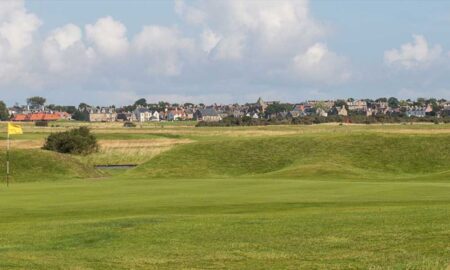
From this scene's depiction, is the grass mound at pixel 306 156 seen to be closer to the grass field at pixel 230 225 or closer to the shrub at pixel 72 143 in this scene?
the grass field at pixel 230 225

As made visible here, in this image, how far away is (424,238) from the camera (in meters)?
18.4

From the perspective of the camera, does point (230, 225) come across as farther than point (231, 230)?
Yes

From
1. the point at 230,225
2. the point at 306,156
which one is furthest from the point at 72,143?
the point at 230,225

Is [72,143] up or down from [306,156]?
up

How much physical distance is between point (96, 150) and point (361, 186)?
178 ft

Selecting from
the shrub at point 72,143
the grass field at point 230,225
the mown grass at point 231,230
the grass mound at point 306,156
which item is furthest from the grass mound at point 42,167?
the mown grass at point 231,230

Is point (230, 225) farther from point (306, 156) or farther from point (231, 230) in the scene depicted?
point (306, 156)

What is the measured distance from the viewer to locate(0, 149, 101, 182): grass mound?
203 ft

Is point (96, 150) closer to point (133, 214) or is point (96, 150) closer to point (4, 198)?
point (4, 198)

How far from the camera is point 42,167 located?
6419cm

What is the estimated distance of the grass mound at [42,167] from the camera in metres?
61.8

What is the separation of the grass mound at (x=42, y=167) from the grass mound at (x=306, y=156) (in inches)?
184

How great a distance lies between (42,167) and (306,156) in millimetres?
23371

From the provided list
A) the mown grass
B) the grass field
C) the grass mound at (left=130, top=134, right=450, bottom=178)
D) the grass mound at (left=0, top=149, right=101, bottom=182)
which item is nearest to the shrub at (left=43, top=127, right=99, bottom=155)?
the grass mound at (left=130, top=134, right=450, bottom=178)
